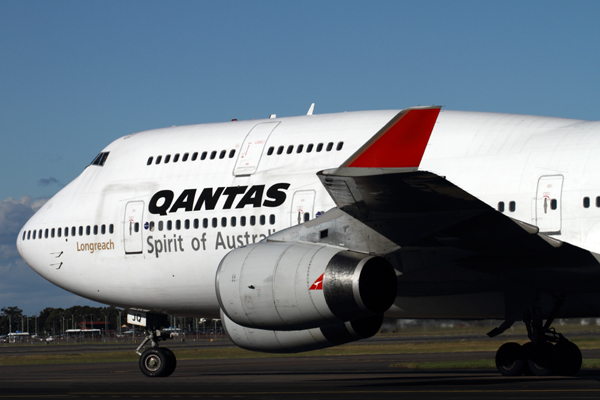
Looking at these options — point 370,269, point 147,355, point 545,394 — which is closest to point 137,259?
point 147,355

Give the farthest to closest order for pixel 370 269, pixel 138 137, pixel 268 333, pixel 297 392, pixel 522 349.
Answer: pixel 138 137
pixel 522 349
pixel 268 333
pixel 297 392
pixel 370 269

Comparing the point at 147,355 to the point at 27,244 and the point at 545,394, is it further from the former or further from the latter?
the point at 545,394

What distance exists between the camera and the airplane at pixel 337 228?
11906 mm

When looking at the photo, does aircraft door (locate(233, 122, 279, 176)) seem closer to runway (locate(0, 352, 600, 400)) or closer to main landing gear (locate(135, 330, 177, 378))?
main landing gear (locate(135, 330, 177, 378))

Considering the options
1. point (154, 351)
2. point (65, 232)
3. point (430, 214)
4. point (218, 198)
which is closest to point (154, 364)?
point (154, 351)

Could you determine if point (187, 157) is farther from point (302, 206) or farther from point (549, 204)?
point (549, 204)

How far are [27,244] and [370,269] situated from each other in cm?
1053

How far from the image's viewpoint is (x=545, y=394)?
11344mm

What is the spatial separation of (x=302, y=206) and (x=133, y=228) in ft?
14.3

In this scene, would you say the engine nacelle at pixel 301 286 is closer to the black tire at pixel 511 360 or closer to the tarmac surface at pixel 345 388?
the tarmac surface at pixel 345 388

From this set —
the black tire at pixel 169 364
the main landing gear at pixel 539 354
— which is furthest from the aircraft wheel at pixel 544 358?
the black tire at pixel 169 364

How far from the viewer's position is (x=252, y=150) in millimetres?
16766

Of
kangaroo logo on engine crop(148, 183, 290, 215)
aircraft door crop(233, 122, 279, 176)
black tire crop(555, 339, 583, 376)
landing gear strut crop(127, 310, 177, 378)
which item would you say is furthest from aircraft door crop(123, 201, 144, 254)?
black tire crop(555, 339, 583, 376)

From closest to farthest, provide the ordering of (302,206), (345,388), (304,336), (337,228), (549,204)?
(337,228) → (549,204) → (345,388) → (304,336) → (302,206)
